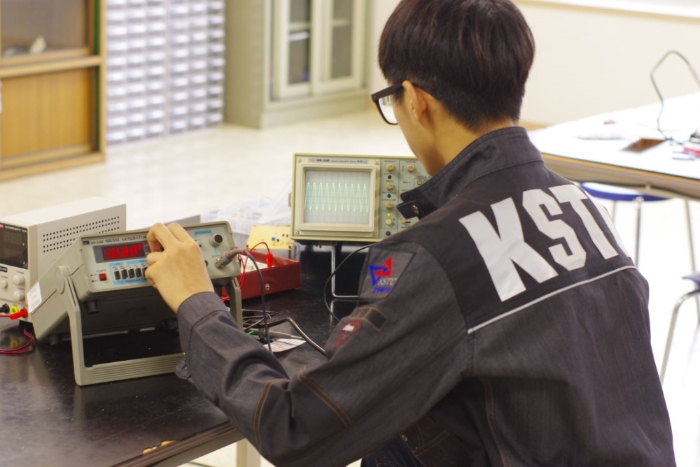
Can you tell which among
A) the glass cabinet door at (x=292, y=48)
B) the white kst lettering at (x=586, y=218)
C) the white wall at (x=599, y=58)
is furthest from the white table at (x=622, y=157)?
the glass cabinet door at (x=292, y=48)

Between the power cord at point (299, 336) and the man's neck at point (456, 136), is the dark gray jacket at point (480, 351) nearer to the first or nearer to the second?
the man's neck at point (456, 136)

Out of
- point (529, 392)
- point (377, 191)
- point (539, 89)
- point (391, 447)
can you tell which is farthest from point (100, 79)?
point (529, 392)

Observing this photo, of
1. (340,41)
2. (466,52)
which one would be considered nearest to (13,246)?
(466,52)

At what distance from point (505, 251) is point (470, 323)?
0.10 meters

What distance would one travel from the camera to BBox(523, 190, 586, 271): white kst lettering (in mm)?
1166

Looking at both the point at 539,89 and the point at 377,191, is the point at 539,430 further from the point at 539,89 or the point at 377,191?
the point at 539,89

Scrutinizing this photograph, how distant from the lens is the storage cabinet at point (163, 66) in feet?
18.1

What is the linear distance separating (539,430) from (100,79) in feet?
14.6

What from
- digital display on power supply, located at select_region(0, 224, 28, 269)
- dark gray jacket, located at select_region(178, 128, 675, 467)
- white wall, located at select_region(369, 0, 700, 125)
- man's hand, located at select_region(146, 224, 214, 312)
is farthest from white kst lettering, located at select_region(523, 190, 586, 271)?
white wall, located at select_region(369, 0, 700, 125)

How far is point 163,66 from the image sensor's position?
583 centimetres

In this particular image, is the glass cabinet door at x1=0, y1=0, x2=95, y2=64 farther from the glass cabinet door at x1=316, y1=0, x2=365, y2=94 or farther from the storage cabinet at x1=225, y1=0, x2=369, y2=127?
the glass cabinet door at x1=316, y1=0, x2=365, y2=94

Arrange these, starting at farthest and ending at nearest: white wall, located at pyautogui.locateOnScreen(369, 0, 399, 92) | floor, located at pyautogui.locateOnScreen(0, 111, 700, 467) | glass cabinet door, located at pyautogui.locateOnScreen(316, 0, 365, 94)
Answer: white wall, located at pyautogui.locateOnScreen(369, 0, 399, 92)
glass cabinet door, located at pyautogui.locateOnScreen(316, 0, 365, 94)
floor, located at pyautogui.locateOnScreen(0, 111, 700, 467)

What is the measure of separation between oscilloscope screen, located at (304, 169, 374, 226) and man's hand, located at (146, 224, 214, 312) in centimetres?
49

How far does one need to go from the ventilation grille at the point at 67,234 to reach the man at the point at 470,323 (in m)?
0.37
